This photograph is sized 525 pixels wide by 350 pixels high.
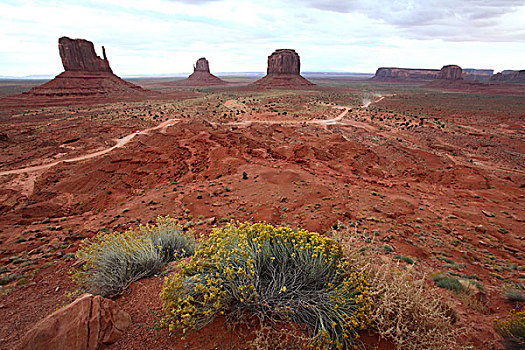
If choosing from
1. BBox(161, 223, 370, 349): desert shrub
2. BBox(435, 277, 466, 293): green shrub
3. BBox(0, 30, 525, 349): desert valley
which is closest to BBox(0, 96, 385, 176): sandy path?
BBox(0, 30, 525, 349): desert valley

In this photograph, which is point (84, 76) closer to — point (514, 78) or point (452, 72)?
point (452, 72)

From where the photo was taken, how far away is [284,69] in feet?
340

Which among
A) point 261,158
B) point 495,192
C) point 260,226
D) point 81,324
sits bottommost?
point 495,192

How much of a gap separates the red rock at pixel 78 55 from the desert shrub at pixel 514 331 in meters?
90.4

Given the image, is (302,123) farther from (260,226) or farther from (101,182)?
(260,226)

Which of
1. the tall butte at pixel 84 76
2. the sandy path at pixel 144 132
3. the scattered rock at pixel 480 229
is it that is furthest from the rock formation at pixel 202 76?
the scattered rock at pixel 480 229

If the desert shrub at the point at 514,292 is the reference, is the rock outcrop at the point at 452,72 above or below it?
above

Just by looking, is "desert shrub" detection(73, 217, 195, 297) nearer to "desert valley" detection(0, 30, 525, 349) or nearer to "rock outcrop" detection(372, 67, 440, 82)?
"desert valley" detection(0, 30, 525, 349)

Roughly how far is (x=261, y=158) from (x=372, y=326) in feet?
43.0

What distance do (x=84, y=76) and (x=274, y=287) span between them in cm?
8473

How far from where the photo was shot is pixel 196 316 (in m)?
3.09

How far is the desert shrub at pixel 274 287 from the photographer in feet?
9.62

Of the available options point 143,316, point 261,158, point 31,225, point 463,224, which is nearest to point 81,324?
point 143,316

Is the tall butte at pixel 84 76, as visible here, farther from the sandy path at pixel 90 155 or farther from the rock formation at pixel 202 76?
the rock formation at pixel 202 76
